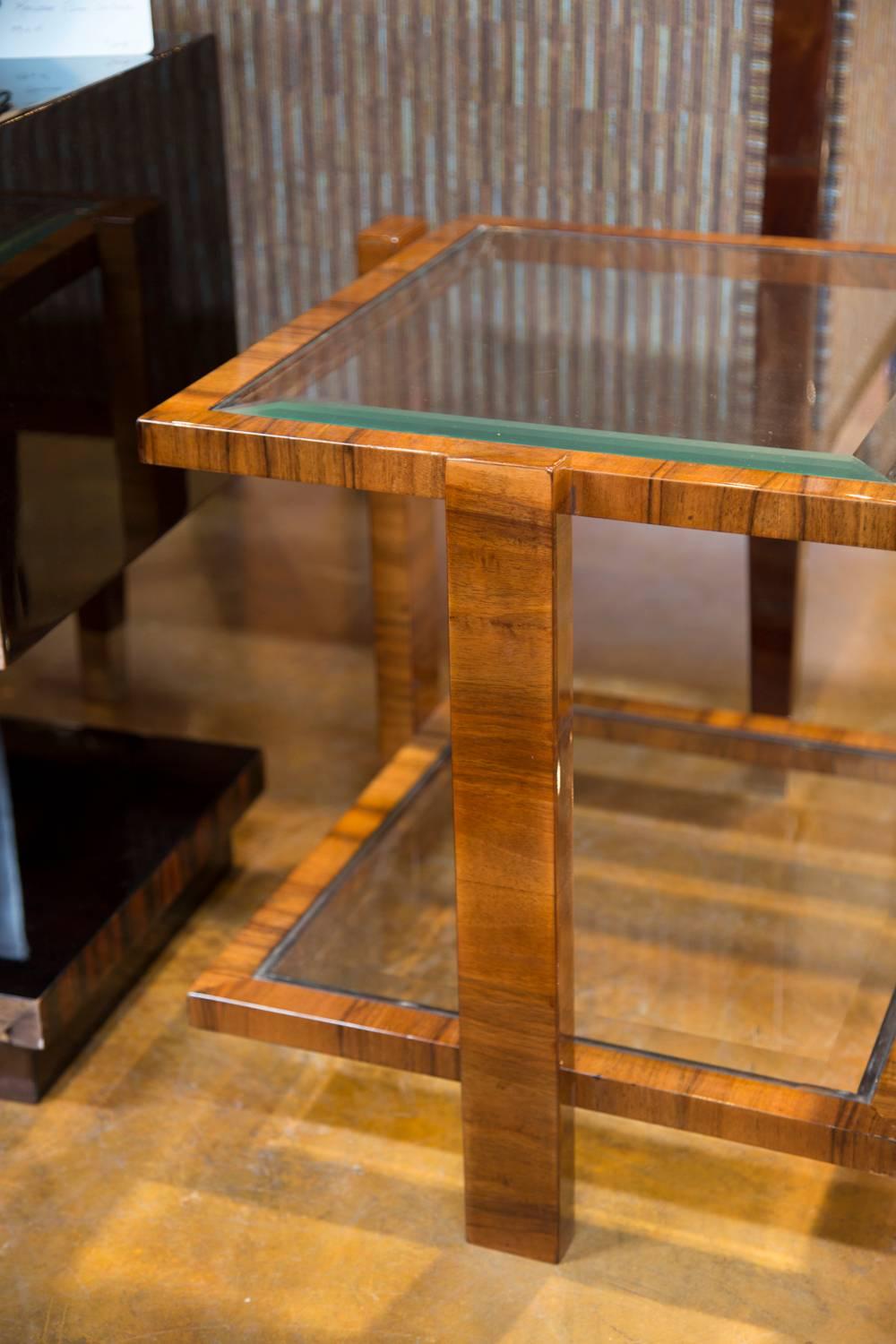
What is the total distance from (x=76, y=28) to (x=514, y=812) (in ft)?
2.51

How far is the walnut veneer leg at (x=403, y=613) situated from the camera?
4.75 feet

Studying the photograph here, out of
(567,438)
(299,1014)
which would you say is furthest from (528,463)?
(299,1014)

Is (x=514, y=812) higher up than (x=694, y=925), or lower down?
higher up

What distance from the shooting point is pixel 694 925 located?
130 cm

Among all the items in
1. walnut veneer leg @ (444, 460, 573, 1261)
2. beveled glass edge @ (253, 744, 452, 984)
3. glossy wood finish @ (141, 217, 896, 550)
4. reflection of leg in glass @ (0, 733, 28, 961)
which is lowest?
reflection of leg in glass @ (0, 733, 28, 961)

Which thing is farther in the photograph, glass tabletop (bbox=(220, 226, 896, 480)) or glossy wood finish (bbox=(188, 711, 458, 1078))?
glossy wood finish (bbox=(188, 711, 458, 1078))

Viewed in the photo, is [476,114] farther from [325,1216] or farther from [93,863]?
[325,1216]

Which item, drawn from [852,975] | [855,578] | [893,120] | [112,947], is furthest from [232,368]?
[855,578]

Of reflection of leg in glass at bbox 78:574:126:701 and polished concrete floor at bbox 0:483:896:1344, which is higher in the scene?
reflection of leg in glass at bbox 78:574:126:701

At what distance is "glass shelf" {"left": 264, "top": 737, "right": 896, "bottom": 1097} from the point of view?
115 centimetres

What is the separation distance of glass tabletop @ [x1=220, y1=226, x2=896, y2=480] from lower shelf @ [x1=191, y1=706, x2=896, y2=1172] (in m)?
0.37

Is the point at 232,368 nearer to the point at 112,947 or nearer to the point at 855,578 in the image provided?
the point at 112,947

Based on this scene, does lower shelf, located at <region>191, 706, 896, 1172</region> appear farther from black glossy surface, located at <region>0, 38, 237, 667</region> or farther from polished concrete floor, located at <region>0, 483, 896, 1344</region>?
black glossy surface, located at <region>0, 38, 237, 667</region>

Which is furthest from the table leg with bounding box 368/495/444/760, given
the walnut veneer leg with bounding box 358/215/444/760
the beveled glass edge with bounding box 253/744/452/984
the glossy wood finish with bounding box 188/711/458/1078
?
the glossy wood finish with bounding box 188/711/458/1078
